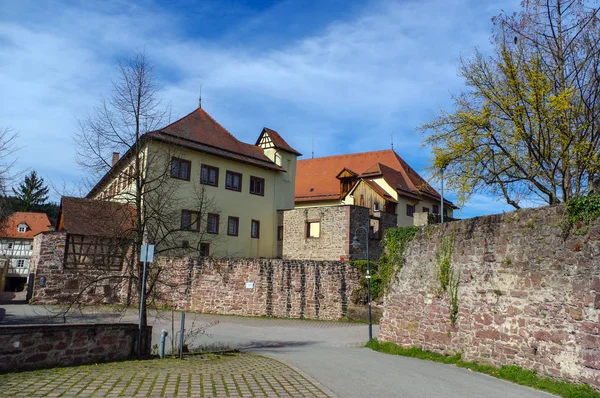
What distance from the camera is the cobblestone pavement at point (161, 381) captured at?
721 centimetres

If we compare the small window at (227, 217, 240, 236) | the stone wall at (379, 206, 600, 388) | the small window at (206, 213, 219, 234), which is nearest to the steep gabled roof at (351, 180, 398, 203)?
the small window at (227, 217, 240, 236)

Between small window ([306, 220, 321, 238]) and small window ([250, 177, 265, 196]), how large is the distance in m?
4.31

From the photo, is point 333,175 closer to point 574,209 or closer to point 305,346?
point 305,346

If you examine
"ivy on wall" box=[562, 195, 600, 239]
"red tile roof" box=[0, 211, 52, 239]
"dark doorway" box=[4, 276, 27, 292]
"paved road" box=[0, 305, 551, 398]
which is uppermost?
"red tile roof" box=[0, 211, 52, 239]

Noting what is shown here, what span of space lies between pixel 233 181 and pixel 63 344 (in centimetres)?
2565

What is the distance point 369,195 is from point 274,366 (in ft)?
104

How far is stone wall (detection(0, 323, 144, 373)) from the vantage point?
27.9 feet

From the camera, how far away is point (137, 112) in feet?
47.8

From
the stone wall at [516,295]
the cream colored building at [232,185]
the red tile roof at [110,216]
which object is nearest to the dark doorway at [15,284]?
the cream colored building at [232,185]

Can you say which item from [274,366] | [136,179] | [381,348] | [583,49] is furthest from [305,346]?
[583,49]

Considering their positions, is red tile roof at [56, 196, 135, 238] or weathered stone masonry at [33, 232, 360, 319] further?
weathered stone masonry at [33, 232, 360, 319]

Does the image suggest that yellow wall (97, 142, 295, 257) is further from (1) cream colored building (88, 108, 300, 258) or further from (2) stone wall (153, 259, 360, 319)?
(2) stone wall (153, 259, 360, 319)

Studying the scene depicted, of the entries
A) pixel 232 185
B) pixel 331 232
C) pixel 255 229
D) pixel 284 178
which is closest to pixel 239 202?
pixel 232 185

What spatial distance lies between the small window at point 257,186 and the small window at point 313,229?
4.31m
